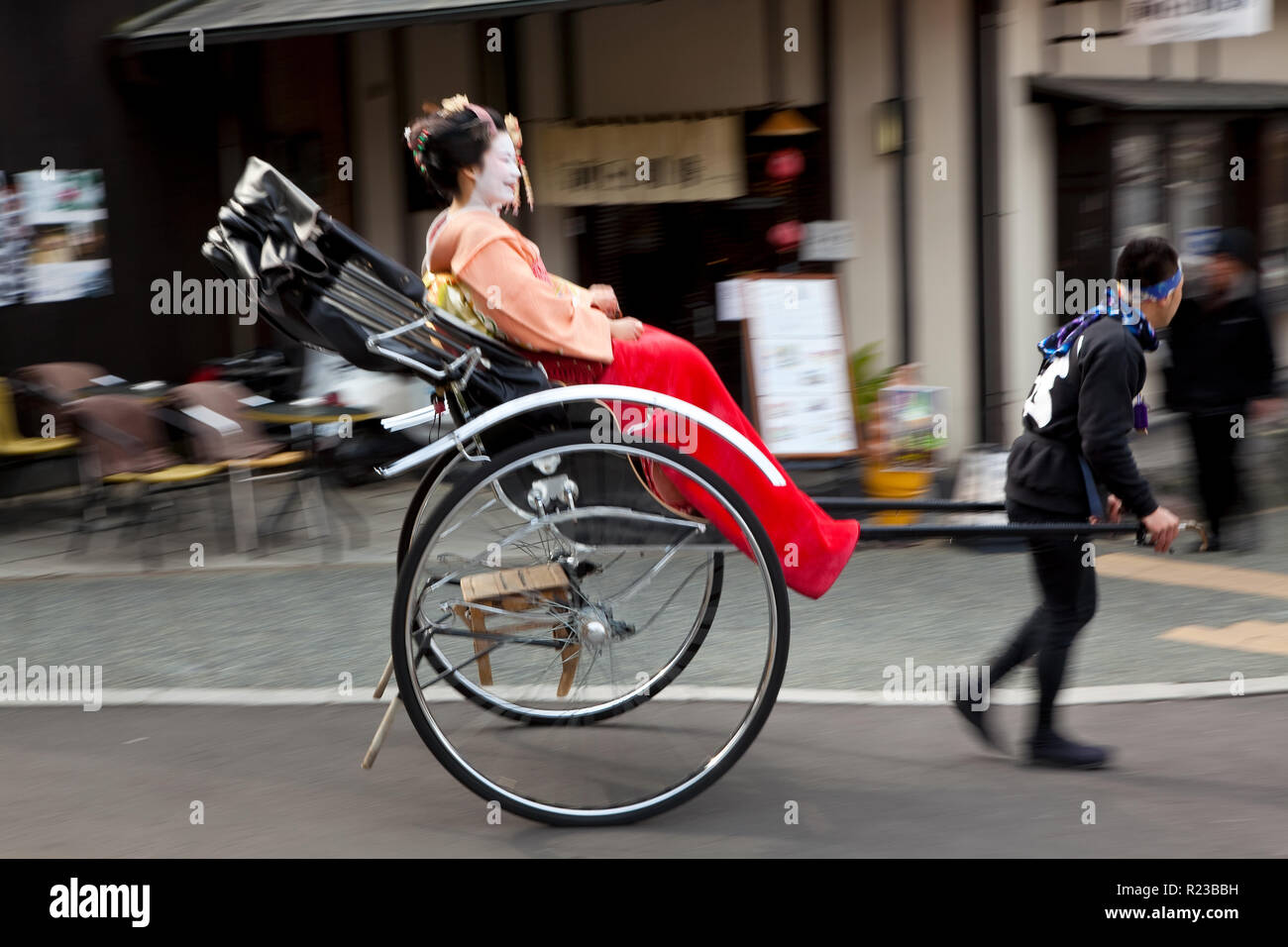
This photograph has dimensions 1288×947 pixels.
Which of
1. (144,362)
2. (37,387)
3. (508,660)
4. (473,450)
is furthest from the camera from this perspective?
(144,362)

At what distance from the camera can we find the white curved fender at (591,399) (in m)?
3.85

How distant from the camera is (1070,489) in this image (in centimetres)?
426

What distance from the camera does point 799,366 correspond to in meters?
8.48

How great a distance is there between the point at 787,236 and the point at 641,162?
111 centimetres

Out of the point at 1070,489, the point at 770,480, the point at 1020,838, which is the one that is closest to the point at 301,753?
the point at 770,480

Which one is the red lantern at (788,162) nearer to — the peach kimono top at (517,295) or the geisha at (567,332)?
the geisha at (567,332)

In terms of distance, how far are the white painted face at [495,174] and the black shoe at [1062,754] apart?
2307 mm

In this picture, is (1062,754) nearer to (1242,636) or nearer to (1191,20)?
(1242,636)

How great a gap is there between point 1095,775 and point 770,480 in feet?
4.56

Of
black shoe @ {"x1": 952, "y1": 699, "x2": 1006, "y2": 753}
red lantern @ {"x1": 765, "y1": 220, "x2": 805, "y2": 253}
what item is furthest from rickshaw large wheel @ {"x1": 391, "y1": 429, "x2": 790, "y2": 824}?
red lantern @ {"x1": 765, "y1": 220, "x2": 805, "y2": 253}

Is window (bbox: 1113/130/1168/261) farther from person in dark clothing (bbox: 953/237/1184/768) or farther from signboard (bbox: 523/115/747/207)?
person in dark clothing (bbox: 953/237/1184/768)

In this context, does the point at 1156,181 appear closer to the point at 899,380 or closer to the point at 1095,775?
the point at 899,380

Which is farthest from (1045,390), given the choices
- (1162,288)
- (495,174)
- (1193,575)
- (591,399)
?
(1193,575)

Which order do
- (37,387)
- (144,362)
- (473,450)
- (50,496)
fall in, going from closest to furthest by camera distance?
(473,450) → (37,387) → (50,496) → (144,362)
